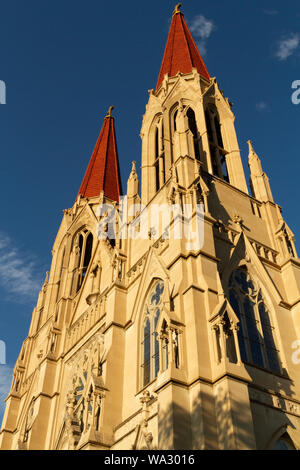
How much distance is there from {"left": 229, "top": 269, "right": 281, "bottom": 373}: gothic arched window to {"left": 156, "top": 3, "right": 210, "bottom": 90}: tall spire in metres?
14.7

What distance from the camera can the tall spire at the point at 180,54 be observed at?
27453mm

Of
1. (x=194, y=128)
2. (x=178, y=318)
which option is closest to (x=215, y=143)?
(x=194, y=128)

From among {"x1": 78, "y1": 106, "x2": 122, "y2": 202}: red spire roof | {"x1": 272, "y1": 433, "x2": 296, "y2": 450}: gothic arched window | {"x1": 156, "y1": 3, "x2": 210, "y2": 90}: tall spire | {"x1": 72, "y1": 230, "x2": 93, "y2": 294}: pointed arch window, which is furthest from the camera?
{"x1": 78, "y1": 106, "x2": 122, "y2": 202}: red spire roof

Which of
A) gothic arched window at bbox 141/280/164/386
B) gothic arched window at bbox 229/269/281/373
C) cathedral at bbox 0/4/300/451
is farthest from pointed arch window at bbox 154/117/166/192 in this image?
gothic arched window at bbox 229/269/281/373

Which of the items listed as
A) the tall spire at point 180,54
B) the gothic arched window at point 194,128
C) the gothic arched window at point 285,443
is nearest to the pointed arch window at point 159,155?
the gothic arched window at point 194,128

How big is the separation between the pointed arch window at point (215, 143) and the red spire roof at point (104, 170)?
10.6m

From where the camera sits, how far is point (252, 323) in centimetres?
1529

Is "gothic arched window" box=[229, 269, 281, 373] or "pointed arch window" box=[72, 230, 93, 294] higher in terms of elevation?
"pointed arch window" box=[72, 230, 93, 294]

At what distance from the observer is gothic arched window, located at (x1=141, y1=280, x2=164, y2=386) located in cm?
1467

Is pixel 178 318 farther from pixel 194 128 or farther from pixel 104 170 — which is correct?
pixel 104 170

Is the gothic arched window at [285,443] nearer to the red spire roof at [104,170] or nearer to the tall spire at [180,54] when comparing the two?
the tall spire at [180,54]

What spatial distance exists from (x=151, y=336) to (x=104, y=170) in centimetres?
2166

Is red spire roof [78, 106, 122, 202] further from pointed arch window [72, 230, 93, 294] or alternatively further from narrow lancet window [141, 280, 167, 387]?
narrow lancet window [141, 280, 167, 387]
